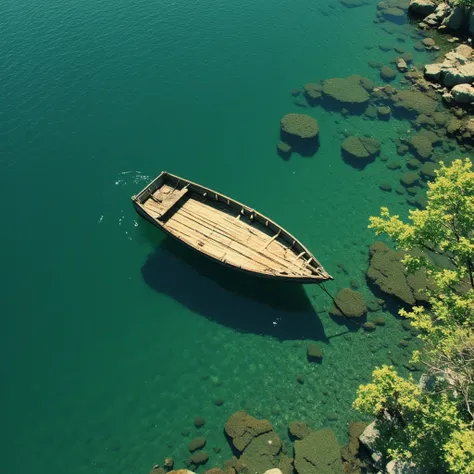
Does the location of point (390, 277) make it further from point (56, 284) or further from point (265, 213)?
point (56, 284)

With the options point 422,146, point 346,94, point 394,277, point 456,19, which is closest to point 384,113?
point 346,94

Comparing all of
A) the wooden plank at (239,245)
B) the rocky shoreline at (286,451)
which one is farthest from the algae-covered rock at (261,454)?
the wooden plank at (239,245)

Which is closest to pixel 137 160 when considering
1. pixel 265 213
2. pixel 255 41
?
pixel 265 213

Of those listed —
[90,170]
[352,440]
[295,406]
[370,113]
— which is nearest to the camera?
[352,440]

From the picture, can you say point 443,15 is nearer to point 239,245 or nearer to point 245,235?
point 245,235

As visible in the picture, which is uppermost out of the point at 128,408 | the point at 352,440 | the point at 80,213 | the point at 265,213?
the point at 80,213

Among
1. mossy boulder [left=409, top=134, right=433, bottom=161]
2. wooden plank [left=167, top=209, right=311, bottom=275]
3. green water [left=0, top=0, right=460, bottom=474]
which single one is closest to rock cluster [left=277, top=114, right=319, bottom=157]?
green water [left=0, top=0, right=460, bottom=474]
